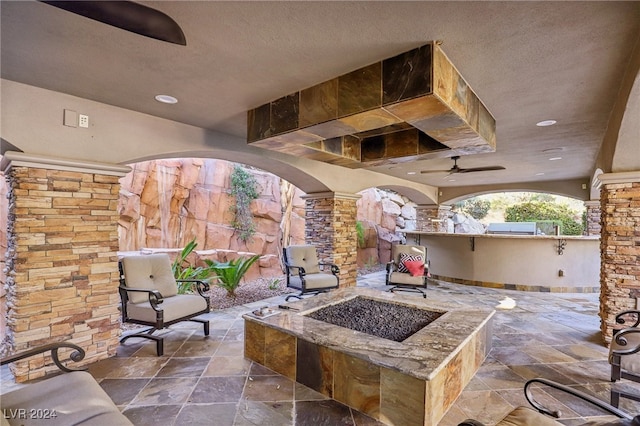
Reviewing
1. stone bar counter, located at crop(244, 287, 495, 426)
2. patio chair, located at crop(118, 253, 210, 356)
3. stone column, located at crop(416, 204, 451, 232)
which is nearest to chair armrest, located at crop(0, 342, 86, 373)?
patio chair, located at crop(118, 253, 210, 356)

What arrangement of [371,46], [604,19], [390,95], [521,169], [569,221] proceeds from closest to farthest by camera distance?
[604,19] → [371,46] → [390,95] → [521,169] → [569,221]

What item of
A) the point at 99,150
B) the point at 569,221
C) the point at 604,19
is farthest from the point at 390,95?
A: the point at 569,221

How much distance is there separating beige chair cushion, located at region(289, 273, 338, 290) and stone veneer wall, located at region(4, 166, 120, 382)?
241cm

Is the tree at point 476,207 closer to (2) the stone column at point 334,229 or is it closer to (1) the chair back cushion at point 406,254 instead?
(1) the chair back cushion at point 406,254

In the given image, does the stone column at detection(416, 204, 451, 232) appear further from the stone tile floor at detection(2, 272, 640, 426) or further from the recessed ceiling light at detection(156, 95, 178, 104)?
the recessed ceiling light at detection(156, 95, 178, 104)

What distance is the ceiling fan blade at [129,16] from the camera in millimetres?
1148

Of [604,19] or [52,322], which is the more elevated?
[604,19]

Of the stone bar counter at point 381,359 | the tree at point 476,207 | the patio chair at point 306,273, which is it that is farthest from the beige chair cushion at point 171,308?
the tree at point 476,207

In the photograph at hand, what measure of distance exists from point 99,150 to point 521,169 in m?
7.12

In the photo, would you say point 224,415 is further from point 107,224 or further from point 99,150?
point 99,150

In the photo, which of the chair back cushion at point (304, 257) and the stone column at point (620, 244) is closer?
the stone column at point (620, 244)

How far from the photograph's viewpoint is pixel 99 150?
300 centimetres

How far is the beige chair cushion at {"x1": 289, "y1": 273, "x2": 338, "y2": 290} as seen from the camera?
468cm

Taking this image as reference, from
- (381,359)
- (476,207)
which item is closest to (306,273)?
(381,359)
